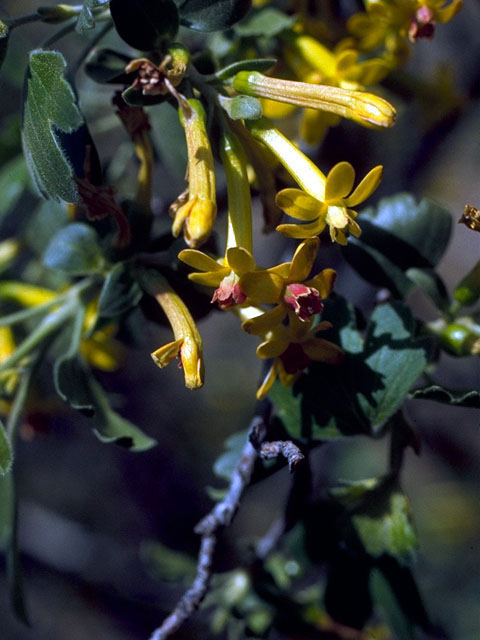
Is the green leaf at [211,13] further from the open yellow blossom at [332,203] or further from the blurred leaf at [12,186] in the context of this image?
the blurred leaf at [12,186]

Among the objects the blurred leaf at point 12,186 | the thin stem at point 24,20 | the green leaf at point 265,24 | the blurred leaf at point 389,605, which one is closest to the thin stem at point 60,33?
the thin stem at point 24,20

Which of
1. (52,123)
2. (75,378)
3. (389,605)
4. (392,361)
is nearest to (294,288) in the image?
(392,361)

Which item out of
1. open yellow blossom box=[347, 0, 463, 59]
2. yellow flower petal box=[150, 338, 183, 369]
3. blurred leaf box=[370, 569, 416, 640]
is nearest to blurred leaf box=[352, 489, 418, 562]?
blurred leaf box=[370, 569, 416, 640]

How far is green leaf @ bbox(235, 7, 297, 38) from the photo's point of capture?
3.90ft

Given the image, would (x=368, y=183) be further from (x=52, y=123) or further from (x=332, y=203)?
(x=52, y=123)

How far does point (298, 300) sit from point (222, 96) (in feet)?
1.00

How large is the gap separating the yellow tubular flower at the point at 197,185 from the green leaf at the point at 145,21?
0.11 m

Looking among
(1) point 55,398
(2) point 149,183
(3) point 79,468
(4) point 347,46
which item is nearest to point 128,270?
(2) point 149,183

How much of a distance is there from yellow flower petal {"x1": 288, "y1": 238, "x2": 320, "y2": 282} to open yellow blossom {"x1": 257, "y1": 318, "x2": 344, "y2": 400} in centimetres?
6

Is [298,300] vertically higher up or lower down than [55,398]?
higher up

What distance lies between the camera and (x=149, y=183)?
105 centimetres

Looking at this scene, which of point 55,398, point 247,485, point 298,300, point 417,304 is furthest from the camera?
point 417,304

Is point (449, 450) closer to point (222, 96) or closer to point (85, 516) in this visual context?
point (85, 516)

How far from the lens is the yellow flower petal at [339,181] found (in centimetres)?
74
